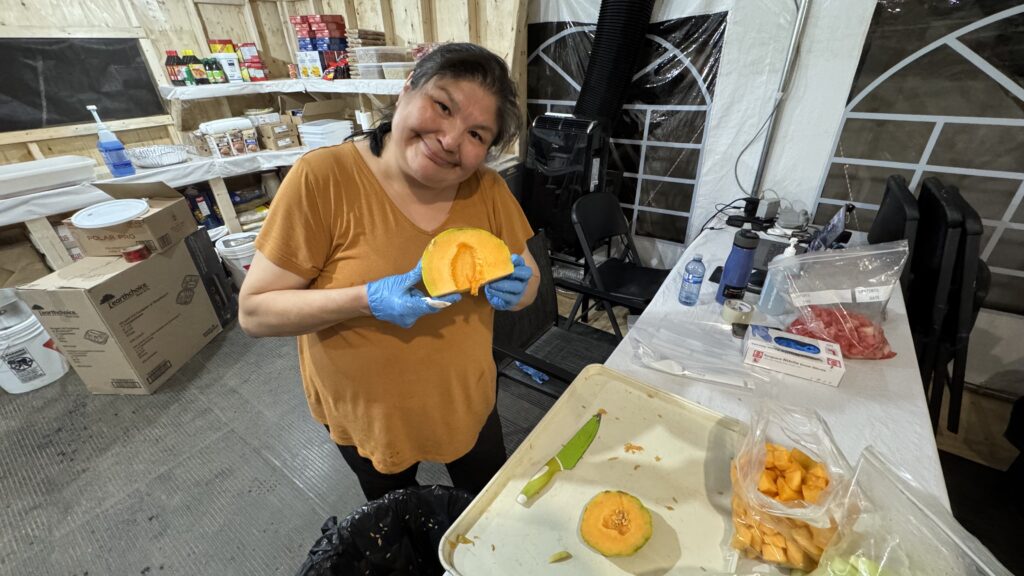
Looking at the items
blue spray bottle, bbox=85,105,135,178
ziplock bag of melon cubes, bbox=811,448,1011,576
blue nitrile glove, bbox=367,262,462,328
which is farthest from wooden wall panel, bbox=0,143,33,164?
ziplock bag of melon cubes, bbox=811,448,1011,576

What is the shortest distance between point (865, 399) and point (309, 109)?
12.4 feet

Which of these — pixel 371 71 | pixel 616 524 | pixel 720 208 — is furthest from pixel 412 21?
pixel 616 524

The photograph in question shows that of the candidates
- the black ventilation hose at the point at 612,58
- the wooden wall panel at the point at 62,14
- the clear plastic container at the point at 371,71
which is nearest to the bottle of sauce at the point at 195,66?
the wooden wall panel at the point at 62,14

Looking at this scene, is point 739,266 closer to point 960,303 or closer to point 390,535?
point 960,303

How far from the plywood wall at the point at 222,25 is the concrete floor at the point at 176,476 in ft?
5.67

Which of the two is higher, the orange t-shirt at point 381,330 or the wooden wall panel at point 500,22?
the wooden wall panel at point 500,22

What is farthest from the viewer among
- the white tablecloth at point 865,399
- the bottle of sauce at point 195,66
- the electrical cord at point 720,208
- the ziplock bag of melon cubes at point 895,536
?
the bottle of sauce at point 195,66

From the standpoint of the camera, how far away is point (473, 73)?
30.2 inches

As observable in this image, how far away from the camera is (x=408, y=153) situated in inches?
30.8

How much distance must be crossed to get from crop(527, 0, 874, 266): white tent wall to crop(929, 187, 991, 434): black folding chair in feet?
3.01

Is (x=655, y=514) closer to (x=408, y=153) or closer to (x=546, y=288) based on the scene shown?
(x=408, y=153)

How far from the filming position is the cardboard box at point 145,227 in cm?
213

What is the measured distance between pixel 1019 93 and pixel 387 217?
283 cm

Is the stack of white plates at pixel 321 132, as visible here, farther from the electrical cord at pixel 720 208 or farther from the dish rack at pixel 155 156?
the electrical cord at pixel 720 208
